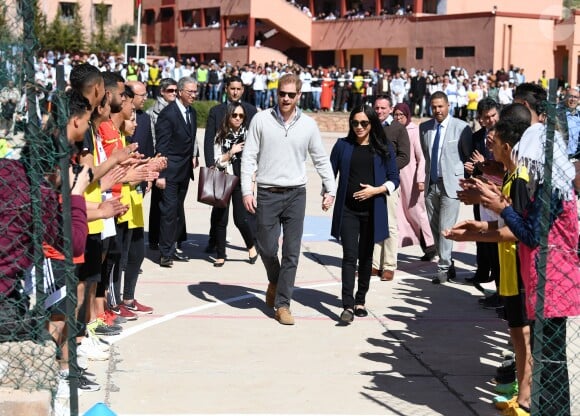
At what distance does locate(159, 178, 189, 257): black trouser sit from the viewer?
37.2 ft

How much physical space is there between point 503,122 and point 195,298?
4386 millimetres

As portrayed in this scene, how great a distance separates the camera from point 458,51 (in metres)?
52.9

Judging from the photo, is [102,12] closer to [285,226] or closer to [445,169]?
[445,169]

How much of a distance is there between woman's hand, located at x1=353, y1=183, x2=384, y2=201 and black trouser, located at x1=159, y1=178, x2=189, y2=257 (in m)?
2.88

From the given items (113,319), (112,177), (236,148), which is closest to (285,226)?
(113,319)

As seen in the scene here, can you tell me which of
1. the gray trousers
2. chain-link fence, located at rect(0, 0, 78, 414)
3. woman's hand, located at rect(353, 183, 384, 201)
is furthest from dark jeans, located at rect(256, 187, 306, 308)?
chain-link fence, located at rect(0, 0, 78, 414)

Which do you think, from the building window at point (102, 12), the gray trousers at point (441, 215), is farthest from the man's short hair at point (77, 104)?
the building window at point (102, 12)

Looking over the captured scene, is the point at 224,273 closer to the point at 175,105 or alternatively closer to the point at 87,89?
the point at 175,105

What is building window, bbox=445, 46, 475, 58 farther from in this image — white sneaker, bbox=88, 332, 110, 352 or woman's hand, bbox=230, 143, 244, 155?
white sneaker, bbox=88, 332, 110, 352

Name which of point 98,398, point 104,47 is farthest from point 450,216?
point 104,47

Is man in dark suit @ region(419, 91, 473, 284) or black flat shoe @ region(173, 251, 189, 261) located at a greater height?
man in dark suit @ region(419, 91, 473, 284)

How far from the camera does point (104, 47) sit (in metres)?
66.2

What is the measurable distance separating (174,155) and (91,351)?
4342 mm

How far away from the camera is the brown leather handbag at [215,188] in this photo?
37.5ft
